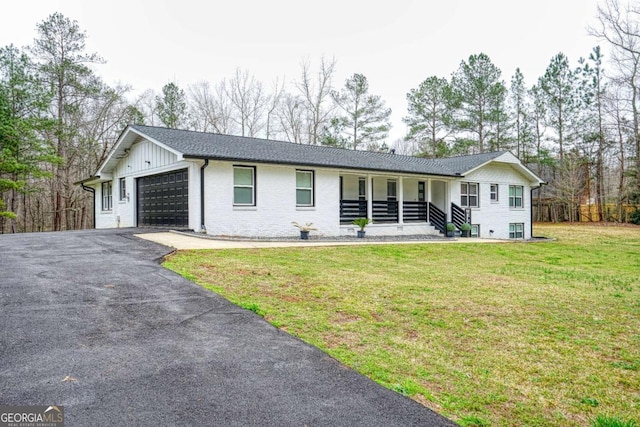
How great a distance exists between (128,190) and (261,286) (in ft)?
45.6

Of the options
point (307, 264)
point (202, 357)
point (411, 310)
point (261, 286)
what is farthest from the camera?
point (307, 264)

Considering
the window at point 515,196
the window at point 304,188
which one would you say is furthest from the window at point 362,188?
the window at point 515,196

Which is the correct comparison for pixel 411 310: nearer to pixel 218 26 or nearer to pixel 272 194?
pixel 272 194

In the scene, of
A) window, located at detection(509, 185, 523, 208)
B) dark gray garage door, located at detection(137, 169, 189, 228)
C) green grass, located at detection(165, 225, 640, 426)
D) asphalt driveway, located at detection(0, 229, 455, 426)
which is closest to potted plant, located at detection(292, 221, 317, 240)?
dark gray garage door, located at detection(137, 169, 189, 228)

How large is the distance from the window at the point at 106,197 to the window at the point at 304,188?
10.2 meters

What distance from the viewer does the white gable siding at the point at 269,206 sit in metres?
13.5

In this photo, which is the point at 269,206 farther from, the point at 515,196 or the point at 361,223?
the point at 515,196

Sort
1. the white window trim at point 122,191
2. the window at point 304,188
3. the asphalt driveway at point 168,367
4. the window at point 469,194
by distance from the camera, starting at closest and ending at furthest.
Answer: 1. the asphalt driveway at point 168,367
2. the window at point 304,188
3. the white window trim at point 122,191
4. the window at point 469,194

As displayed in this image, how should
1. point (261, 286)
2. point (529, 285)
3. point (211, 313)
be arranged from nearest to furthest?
point (211, 313) < point (261, 286) < point (529, 285)

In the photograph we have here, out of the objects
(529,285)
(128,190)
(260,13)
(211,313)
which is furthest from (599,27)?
(211,313)

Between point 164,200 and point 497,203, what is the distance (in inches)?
678

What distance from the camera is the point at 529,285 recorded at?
7.59 meters

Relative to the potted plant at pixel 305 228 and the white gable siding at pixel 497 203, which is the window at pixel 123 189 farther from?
the white gable siding at pixel 497 203

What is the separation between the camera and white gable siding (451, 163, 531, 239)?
2162 cm
